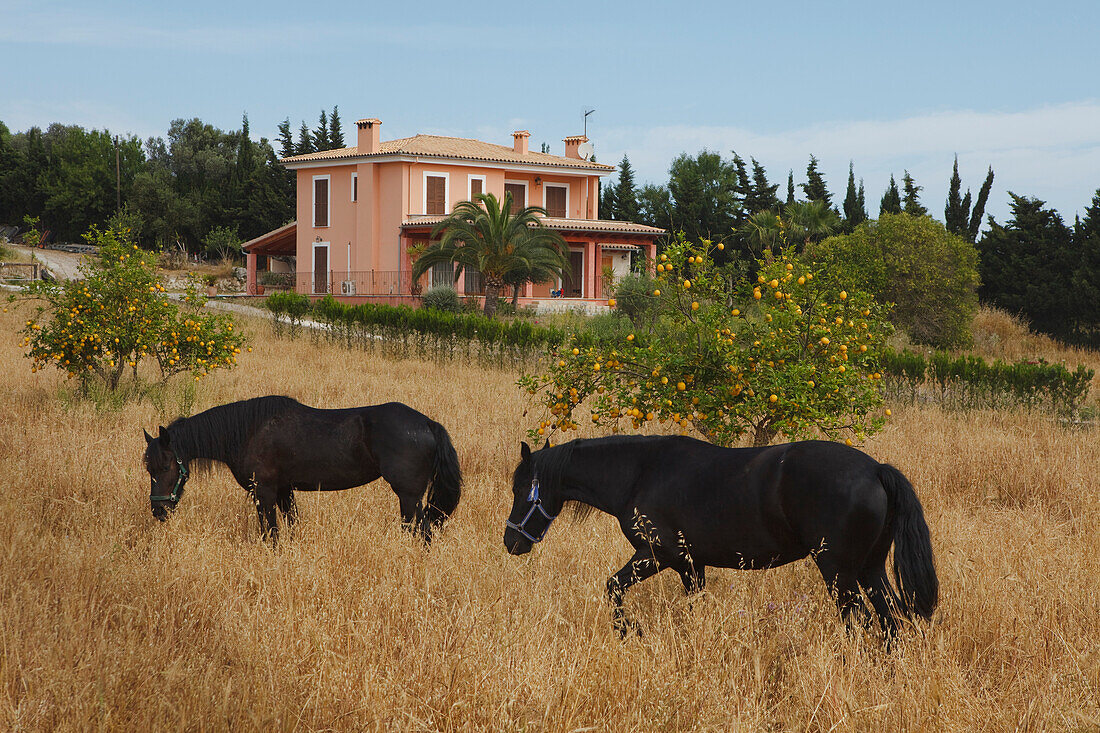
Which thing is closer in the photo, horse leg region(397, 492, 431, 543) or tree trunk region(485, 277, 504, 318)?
horse leg region(397, 492, 431, 543)

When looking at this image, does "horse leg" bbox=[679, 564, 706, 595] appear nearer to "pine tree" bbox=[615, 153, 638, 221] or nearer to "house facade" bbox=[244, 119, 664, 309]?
"house facade" bbox=[244, 119, 664, 309]

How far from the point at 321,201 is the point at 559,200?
11275 millimetres

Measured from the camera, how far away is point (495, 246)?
32344 mm

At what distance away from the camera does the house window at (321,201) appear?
4244cm

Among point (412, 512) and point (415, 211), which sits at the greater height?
point (415, 211)

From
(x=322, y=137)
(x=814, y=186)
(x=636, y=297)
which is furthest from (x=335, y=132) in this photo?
(x=636, y=297)

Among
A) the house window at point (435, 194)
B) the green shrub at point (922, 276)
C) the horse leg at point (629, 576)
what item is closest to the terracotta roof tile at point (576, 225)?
the house window at point (435, 194)

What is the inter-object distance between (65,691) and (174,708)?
42 cm

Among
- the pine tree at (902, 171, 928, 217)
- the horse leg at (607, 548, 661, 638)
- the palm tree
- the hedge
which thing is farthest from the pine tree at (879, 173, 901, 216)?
the horse leg at (607, 548, 661, 638)

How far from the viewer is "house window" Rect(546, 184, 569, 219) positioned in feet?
142

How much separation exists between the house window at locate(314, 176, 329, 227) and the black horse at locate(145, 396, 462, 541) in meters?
37.8

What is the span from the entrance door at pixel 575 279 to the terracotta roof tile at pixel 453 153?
14.2 feet

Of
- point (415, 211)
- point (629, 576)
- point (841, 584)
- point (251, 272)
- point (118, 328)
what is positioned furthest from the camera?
point (251, 272)

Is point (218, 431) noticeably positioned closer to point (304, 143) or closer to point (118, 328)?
point (118, 328)
